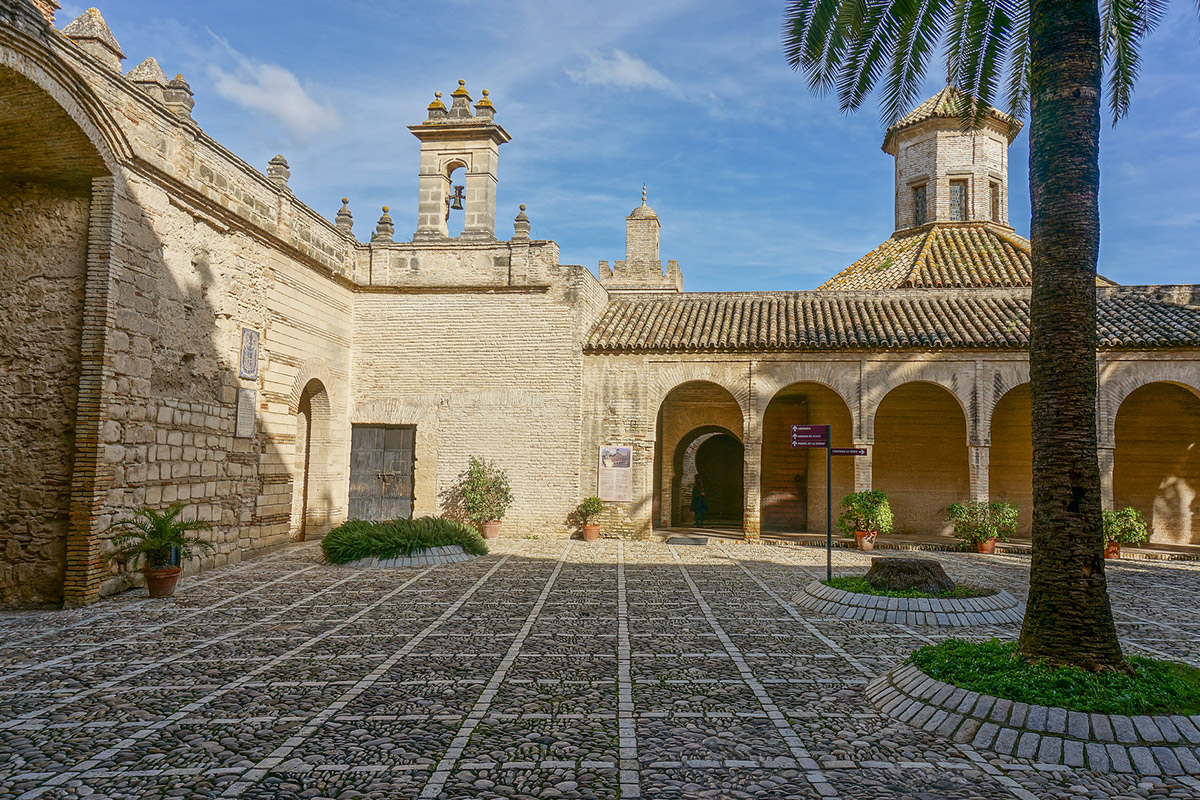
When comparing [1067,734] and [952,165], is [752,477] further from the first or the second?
[952,165]

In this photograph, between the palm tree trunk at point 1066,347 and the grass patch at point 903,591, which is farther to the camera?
the grass patch at point 903,591

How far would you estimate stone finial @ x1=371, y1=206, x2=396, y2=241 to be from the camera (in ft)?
63.1

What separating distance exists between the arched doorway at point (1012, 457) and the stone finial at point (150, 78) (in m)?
19.1

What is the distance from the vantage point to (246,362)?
13641mm

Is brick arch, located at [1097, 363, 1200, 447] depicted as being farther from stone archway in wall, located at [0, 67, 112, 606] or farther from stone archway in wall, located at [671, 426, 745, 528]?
stone archway in wall, located at [0, 67, 112, 606]

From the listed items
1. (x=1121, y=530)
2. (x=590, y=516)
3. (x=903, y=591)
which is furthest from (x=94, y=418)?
(x=1121, y=530)

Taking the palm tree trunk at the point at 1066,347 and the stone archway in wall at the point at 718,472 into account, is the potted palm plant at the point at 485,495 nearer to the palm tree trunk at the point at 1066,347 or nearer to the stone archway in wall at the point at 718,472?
the stone archway in wall at the point at 718,472

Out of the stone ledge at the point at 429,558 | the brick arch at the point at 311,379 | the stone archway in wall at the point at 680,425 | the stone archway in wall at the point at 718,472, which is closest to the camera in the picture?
the stone ledge at the point at 429,558

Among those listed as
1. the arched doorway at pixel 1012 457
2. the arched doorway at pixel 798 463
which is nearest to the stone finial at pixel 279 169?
the arched doorway at pixel 798 463

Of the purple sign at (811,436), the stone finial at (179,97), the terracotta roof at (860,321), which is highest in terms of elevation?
the stone finial at (179,97)

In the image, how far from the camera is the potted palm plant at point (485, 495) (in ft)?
57.3

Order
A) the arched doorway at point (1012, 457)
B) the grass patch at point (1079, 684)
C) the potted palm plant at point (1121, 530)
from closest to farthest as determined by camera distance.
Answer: the grass patch at point (1079, 684), the potted palm plant at point (1121, 530), the arched doorway at point (1012, 457)

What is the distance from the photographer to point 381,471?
61.1 feet

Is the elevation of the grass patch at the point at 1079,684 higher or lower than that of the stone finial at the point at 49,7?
lower
